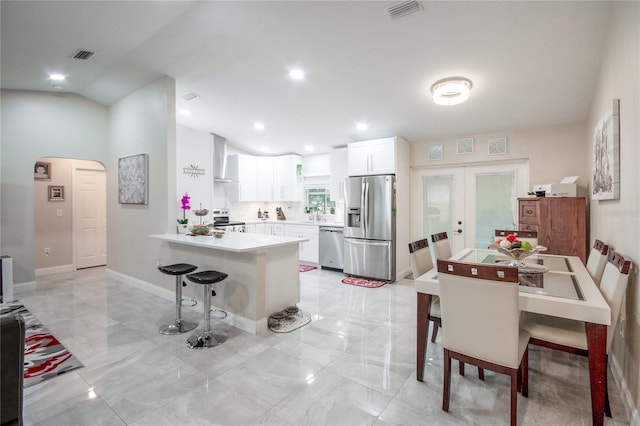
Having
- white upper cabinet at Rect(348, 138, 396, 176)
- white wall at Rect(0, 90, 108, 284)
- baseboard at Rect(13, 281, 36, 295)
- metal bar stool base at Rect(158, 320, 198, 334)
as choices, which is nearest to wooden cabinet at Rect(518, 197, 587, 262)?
white upper cabinet at Rect(348, 138, 396, 176)

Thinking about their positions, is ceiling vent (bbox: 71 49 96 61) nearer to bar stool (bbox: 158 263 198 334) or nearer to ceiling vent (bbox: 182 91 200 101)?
ceiling vent (bbox: 182 91 200 101)

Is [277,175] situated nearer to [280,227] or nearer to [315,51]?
[280,227]

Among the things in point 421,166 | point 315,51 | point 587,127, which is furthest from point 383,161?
point 587,127

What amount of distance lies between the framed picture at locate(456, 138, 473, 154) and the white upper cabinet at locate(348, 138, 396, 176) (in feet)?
3.48

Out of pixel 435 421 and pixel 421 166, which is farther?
pixel 421 166

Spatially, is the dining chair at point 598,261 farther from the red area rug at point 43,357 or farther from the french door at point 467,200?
the red area rug at point 43,357

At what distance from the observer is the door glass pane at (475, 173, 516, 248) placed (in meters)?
4.68

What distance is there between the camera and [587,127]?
12.9ft

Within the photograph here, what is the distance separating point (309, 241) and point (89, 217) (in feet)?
15.1

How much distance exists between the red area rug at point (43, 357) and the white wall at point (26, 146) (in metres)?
2.17

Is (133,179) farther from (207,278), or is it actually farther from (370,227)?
(370,227)

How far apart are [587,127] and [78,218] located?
28.7 ft

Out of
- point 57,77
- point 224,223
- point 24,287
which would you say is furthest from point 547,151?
point 24,287

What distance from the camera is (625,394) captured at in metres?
1.92
